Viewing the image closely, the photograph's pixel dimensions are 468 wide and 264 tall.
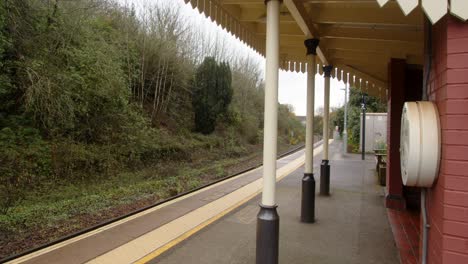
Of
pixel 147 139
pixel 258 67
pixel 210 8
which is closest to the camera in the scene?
pixel 210 8

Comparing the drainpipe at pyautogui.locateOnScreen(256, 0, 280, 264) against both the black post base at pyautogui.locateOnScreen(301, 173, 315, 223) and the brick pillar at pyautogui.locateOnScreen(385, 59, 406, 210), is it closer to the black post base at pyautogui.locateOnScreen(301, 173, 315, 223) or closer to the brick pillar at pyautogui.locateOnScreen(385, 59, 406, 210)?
the black post base at pyautogui.locateOnScreen(301, 173, 315, 223)

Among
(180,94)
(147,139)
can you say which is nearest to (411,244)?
(147,139)

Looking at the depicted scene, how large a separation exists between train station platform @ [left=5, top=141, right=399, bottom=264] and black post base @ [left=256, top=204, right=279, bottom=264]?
2.89ft

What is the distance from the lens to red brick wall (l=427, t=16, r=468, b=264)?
7.11ft

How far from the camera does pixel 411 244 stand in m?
5.05

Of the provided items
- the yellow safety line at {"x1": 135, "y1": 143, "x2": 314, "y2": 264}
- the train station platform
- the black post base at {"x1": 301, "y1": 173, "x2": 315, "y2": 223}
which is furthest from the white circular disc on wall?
the black post base at {"x1": 301, "y1": 173, "x2": 315, "y2": 223}

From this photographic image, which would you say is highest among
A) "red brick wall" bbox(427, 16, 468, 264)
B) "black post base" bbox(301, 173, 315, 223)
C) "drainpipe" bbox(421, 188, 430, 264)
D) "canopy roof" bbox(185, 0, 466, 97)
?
"canopy roof" bbox(185, 0, 466, 97)

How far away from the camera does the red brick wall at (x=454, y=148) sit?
7.11 ft

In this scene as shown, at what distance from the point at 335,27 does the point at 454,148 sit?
400cm

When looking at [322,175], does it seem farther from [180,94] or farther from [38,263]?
[180,94]

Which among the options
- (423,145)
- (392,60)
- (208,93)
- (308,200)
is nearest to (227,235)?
(308,200)

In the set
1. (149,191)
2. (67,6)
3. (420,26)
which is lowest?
(149,191)

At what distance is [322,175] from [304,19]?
14.4 feet

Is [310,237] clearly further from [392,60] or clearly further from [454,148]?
[392,60]
